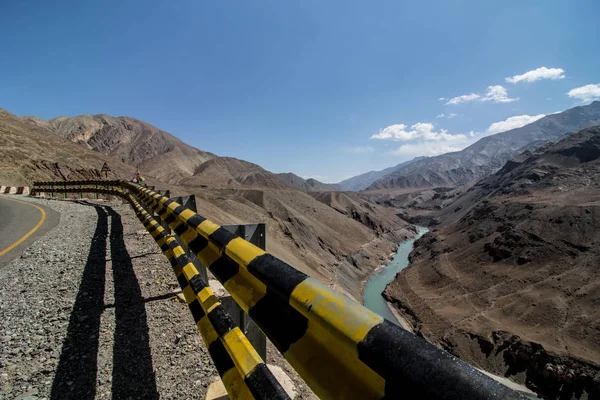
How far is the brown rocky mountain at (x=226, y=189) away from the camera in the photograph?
37.1 m

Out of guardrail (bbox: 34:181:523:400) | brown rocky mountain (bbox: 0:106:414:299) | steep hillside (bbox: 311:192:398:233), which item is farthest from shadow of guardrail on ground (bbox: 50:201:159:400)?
steep hillside (bbox: 311:192:398:233)

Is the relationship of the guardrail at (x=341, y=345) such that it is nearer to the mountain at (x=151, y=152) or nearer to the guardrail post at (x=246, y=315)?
the guardrail post at (x=246, y=315)

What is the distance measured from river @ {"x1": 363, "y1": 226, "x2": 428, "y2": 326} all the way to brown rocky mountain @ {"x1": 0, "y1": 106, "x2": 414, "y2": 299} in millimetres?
1949

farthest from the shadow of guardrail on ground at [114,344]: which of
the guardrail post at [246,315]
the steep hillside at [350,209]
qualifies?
the steep hillside at [350,209]

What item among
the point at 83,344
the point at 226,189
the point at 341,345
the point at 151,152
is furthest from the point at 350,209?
the point at 341,345

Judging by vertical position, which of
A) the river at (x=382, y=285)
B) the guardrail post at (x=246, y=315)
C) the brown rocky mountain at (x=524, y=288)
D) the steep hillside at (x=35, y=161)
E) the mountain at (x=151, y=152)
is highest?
the mountain at (x=151, y=152)

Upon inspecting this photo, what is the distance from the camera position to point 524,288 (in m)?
41.2

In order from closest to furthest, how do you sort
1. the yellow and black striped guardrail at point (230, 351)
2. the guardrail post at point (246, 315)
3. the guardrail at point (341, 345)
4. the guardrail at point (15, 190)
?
1. the guardrail at point (341, 345)
2. the yellow and black striped guardrail at point (230, 351)
3. the guardrail post at point (246, 315)
4. the guardrail at point (15, 190)

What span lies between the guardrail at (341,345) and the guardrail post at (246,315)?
0.48 m

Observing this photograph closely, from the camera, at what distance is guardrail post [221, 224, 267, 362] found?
2314mm

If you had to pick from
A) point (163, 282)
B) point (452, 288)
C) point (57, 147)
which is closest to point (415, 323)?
point (452, 288)

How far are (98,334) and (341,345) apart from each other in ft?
12.0

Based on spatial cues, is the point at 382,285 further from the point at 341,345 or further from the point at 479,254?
the point at 341,345

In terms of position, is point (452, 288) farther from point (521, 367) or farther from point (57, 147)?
point (57, 147)
